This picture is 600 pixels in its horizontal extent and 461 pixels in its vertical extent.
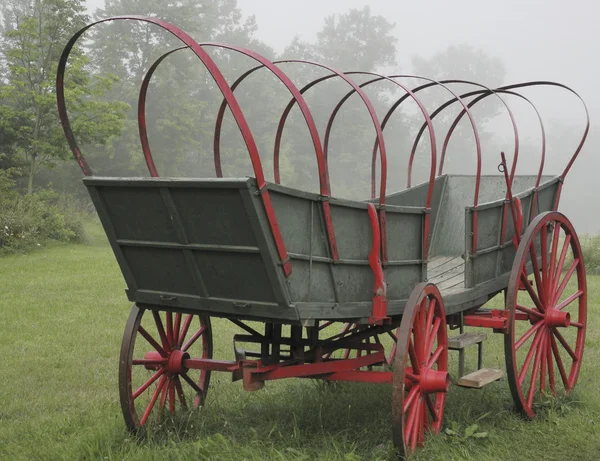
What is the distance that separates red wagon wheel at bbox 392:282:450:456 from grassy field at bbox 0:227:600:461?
0.14 meters

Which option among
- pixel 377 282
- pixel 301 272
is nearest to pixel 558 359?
pixel 377 282

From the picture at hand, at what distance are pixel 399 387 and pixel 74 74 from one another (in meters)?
18.1

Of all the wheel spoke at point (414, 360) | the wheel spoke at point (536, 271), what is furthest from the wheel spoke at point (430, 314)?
the wheel spoke at point (536, 271)

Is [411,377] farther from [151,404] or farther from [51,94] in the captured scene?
[51,94]

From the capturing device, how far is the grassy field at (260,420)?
4570 millimetres

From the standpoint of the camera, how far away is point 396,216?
4.66 m

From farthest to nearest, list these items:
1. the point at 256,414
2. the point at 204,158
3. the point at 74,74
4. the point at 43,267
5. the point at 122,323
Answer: the point at 204,158, the point at 74,74, the point at 43,267, the point at 122,323, the point at 256,414

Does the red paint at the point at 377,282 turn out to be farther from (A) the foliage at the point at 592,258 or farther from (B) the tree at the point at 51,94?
(B) the tree at the point at 51,94

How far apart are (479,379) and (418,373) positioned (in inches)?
20.5

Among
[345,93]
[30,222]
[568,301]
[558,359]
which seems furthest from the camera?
[345,93]

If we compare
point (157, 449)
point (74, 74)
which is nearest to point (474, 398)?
point (157, 449)

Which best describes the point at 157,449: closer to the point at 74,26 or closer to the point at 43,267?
the point at 43,267

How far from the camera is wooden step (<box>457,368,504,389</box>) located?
474 centimetres

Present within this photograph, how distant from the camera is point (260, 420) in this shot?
17.5ft
